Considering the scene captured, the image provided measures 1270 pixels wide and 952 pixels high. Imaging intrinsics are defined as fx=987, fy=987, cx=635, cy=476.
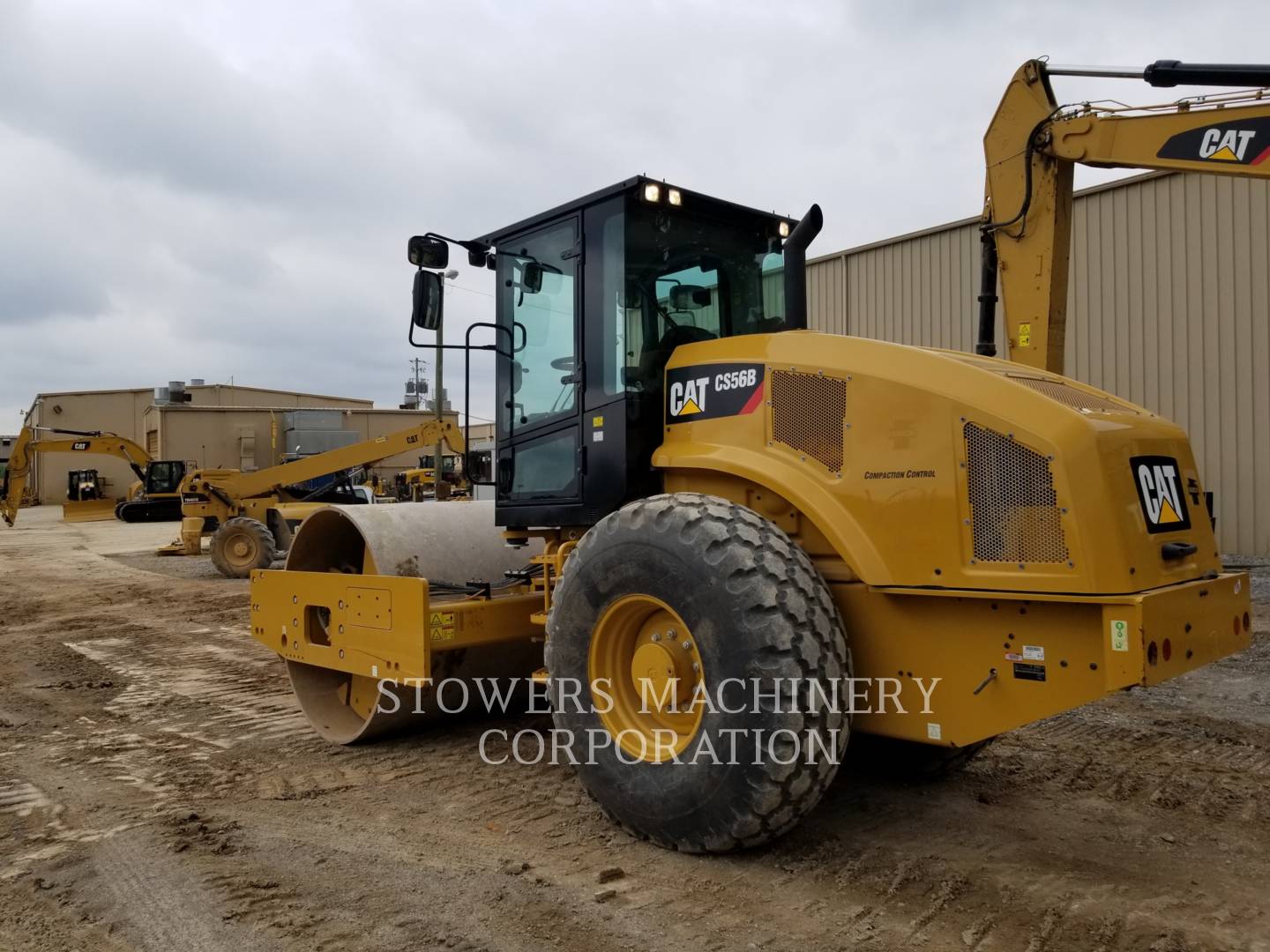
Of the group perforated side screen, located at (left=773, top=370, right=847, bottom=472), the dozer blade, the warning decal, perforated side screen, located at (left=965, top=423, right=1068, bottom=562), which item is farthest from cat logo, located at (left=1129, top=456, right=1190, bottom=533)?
the dozer blade

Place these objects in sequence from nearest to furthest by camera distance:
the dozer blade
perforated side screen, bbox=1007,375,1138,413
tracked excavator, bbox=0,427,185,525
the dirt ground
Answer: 1. the dirt ground
2. perforated side screen, bbox=1007,375,1138,413
3. tracked excavator, bbox=0,427,185,525
4. the dozer blade

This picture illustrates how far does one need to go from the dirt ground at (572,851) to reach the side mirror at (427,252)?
2.42m

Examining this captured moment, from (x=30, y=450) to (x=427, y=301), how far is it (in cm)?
1994

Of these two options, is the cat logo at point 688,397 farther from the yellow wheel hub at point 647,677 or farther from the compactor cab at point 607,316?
the yellow wheel hub at point 647,677

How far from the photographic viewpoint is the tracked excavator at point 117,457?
20.6m

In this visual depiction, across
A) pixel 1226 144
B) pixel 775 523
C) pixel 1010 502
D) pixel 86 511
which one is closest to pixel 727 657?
pixel 775 523

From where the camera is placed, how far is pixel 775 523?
376 cm

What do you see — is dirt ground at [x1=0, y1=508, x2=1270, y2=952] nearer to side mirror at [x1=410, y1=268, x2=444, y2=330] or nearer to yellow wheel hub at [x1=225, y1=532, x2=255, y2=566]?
side mirror at [x1=410, y1=268, x2=444, y2=330]

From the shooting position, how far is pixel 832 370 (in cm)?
358

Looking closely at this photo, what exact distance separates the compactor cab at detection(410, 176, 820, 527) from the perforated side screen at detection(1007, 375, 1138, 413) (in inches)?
39.8

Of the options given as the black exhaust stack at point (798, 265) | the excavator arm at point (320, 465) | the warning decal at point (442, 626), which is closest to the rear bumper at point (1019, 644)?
the black exhaust stack at point (798, 265)

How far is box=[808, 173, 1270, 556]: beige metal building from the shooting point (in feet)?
37.1

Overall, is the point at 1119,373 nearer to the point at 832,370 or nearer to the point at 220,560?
the point at 832,370

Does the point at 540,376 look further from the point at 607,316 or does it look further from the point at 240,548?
the point at 240,548
